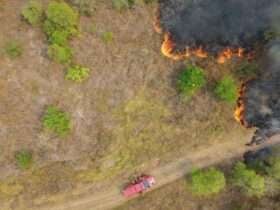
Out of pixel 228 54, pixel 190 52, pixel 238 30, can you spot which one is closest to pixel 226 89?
pixel 228 54

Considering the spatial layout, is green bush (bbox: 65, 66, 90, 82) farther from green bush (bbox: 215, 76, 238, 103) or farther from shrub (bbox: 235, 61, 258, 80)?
shrub (bbox: 235, 61, 258, 80)

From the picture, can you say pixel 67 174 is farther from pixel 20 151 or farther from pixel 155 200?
pixel 155 200

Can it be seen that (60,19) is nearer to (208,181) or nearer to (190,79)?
(190,79)

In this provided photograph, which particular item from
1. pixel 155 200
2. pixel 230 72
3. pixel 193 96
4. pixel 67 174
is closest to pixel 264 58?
pixel 230 72

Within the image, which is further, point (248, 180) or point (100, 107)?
point (248, 180)

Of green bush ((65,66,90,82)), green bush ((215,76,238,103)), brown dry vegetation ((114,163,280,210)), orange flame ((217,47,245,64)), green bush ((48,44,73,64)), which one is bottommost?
brown dry vegetation ((114,163,280,210))

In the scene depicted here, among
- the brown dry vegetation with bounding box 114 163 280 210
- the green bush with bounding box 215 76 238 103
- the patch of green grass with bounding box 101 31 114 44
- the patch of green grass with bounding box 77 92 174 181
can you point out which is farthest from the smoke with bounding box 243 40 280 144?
the patch of green grass with bounding box 101 31 114 44

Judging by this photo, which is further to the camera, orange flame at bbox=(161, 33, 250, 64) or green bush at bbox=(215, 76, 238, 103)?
orange flame at bbox=(161, 33, 250, 64)
